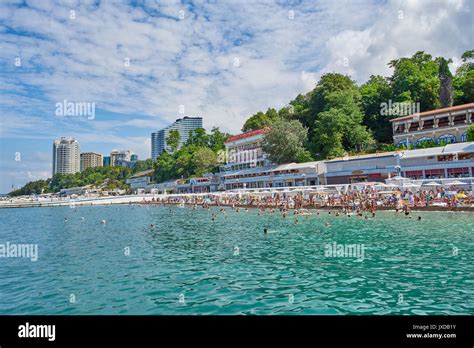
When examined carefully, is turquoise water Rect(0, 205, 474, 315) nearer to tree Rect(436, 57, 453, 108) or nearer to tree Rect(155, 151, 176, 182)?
tree Rect(436, 57, 453, 108)

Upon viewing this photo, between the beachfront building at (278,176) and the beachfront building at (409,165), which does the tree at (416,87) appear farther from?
the beachfront building at (278,176)

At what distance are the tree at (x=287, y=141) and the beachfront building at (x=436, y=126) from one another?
1700 centimetres

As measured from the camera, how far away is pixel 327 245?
18.7 metres

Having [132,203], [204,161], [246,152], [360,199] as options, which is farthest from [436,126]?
[132,203]

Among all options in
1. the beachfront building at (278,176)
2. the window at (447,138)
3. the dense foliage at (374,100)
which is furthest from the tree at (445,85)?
the beachfront building at (278,176)

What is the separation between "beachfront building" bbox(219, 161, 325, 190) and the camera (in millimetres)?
58719

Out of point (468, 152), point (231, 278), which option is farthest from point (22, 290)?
point (468, 152)

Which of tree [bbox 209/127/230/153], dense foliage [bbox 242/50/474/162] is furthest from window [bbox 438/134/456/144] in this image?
tree [bbox 209/127/230/153]

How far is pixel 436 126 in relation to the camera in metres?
51.5

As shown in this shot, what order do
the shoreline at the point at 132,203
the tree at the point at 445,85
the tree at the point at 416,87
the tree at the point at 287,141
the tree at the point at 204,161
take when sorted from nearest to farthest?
the shoreline at the point at 132,203
the tree at the point at 445,85
the tree at the point at 416,87
the tree at the point at 287,141
the tree at the point at 204,161

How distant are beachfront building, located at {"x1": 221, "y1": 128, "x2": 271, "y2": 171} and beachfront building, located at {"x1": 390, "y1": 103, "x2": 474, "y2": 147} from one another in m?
29.5

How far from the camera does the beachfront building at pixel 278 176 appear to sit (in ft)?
193

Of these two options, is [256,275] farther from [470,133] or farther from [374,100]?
[374,100]
